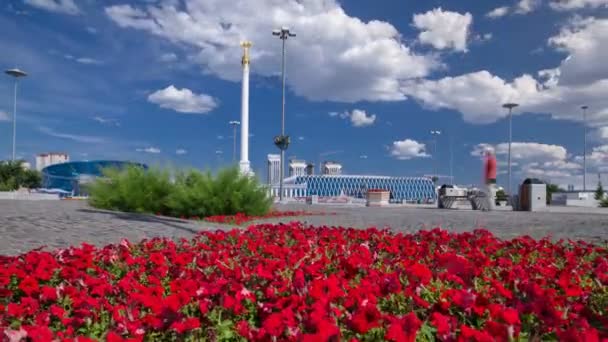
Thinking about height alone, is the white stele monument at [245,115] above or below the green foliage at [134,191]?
above

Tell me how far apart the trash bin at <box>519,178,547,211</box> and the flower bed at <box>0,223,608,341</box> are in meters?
18.9

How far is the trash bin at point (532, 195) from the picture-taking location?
845 inches

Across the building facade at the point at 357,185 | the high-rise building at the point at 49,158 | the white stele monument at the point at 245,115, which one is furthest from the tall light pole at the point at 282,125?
the high-rise building at the point at 49,158

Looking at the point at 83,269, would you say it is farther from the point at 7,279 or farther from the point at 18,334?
the point at 18,334

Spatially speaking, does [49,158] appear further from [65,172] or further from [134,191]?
[134,191]

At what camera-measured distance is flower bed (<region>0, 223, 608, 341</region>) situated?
6.01ft

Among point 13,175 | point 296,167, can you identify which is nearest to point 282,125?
point 13,175

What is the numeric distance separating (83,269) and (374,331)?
9.86 ft

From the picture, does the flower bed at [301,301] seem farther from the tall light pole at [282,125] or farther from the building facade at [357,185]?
the building facade at [357,185]

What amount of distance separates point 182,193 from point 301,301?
1125cm

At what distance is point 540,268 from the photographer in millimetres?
3564

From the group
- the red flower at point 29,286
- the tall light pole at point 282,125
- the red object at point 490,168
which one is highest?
the tall light pole at point 282,125

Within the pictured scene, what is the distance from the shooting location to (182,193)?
42.4ft

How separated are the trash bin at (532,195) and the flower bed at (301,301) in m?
18.9
